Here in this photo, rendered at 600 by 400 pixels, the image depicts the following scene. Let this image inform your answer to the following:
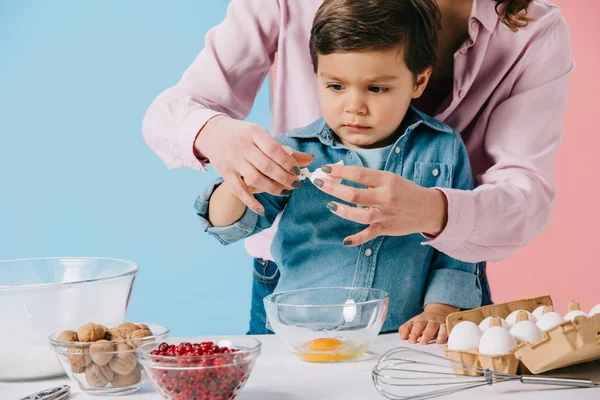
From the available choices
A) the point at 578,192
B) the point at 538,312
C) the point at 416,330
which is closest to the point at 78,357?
the point at 416,330

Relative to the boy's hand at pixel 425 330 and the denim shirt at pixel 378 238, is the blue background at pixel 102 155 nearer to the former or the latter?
the denim shirt at pixel 378 238

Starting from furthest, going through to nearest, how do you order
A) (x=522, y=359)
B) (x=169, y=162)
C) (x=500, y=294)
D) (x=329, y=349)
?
(x=500, y=294)
(x=169, y=162)
(x=329, y=349)
(x=522, y=359)

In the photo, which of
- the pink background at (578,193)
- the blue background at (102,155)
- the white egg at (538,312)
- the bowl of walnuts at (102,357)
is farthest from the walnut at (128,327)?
the blue background at (102,155)

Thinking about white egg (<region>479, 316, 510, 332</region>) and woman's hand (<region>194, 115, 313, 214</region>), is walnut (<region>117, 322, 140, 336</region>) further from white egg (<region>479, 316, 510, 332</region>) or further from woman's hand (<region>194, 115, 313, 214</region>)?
white egg (<region>479, 316, 510, 332</region>)

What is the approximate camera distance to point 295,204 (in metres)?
1.43

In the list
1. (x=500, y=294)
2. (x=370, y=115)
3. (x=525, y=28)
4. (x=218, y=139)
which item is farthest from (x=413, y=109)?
(x=500, y=294)

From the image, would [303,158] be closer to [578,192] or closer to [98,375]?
[98,375]

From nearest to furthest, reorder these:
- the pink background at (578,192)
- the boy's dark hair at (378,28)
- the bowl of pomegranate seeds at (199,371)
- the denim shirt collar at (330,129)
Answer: the bowl of pomegranate seeds at (199,371), the boy's dark hair at (378,28), the denim shirt collar at (330,129), the pink background at (578,192)

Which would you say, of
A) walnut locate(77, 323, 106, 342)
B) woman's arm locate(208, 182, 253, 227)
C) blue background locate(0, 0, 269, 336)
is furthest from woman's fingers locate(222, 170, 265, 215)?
blue background locate(0, 0, 269, 336)

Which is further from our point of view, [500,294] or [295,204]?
[500,294]

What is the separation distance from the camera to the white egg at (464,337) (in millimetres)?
1030

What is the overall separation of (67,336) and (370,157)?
66cm

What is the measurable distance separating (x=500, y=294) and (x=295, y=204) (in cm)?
231

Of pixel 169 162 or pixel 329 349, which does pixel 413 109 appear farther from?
pixel 329 349
